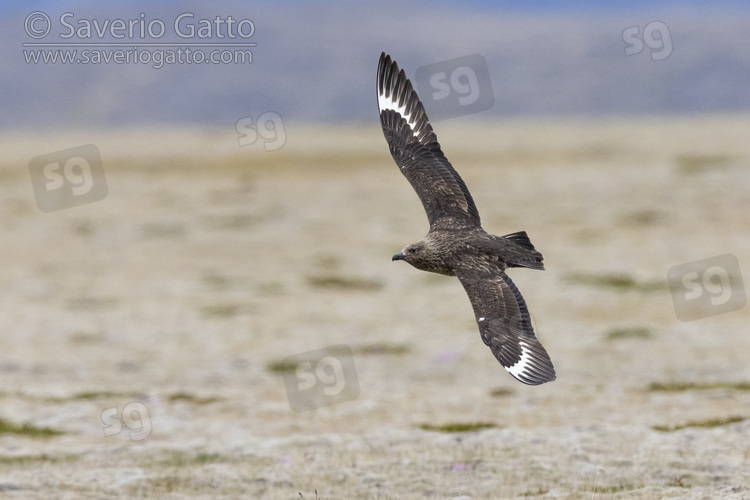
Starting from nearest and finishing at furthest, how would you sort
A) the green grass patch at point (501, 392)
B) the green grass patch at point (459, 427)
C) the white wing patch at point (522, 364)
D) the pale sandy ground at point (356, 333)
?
the white wing patch at point (522, 364) < the pale sandy ground at point (356, 333) < the green grass patch at point (459, 427) < the green grass patch at point (501, 392)

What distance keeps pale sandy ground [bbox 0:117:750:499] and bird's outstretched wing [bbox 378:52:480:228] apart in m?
5.33

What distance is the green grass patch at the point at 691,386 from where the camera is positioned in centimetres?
Result: 2261

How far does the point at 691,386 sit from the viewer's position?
75.6ft

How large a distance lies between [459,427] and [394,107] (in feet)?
31.1

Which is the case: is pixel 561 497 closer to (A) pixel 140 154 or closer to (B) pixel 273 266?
(B) pixel 273 266

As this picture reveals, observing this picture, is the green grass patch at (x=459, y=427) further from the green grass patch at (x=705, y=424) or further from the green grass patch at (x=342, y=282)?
the green grass patch at (x=342, y=282)

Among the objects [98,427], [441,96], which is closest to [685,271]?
[98,427]

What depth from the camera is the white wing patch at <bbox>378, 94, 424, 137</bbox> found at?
12227mm

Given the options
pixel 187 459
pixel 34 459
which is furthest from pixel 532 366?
pixel 34 459

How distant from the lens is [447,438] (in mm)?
18469

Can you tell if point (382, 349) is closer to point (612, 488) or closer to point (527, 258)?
point (612, 488)

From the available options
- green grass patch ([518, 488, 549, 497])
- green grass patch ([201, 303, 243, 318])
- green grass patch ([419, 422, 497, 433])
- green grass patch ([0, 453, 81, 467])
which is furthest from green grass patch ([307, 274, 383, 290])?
green grass patch ([518, 488, 549, 497])

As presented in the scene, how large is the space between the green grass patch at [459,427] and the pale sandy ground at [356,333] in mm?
708

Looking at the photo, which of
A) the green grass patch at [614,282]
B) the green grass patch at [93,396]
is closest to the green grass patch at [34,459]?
the green grass patch at [93,396]
